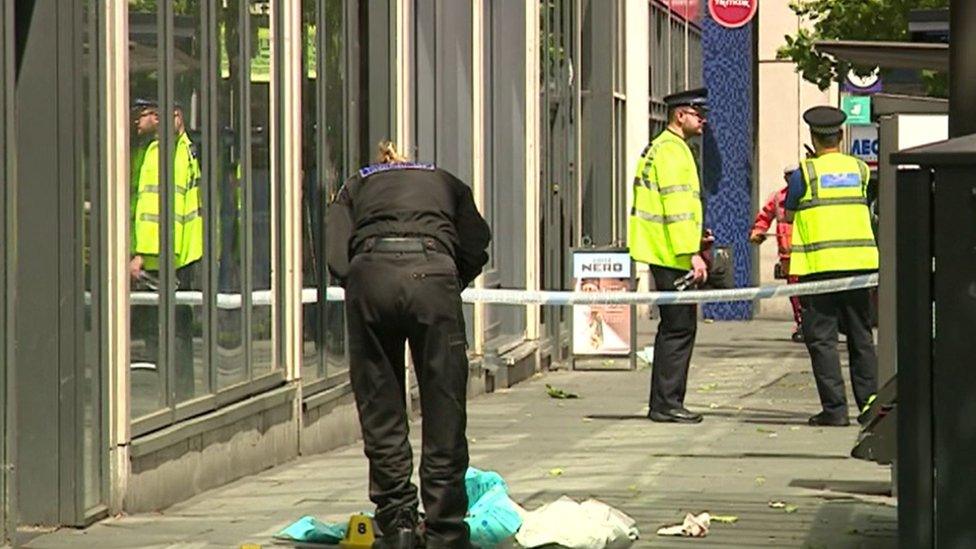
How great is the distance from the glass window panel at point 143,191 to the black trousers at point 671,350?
196 inches

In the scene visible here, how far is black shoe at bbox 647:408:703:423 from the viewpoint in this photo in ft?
51.1

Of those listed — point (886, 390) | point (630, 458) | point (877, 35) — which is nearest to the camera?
point (886, 390)

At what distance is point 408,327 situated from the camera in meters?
9.52

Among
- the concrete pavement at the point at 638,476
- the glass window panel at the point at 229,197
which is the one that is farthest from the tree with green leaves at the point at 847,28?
the glass window panel at the point at 229,197

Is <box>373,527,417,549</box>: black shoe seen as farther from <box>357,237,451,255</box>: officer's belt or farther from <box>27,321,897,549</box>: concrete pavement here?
<box>357,237,451,255</box>: officer's belt

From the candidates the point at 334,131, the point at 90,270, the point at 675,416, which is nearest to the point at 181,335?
the point at 90,270

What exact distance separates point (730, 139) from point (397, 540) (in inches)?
778

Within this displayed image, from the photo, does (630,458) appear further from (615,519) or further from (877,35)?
(877,35)

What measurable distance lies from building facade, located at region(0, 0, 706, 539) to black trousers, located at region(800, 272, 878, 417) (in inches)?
114

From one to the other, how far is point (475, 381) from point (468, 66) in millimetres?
2317

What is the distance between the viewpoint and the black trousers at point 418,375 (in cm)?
948

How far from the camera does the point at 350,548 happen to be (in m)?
9.53

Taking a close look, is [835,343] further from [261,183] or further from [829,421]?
[261,183]

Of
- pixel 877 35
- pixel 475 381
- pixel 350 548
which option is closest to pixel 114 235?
pixel 350 548
